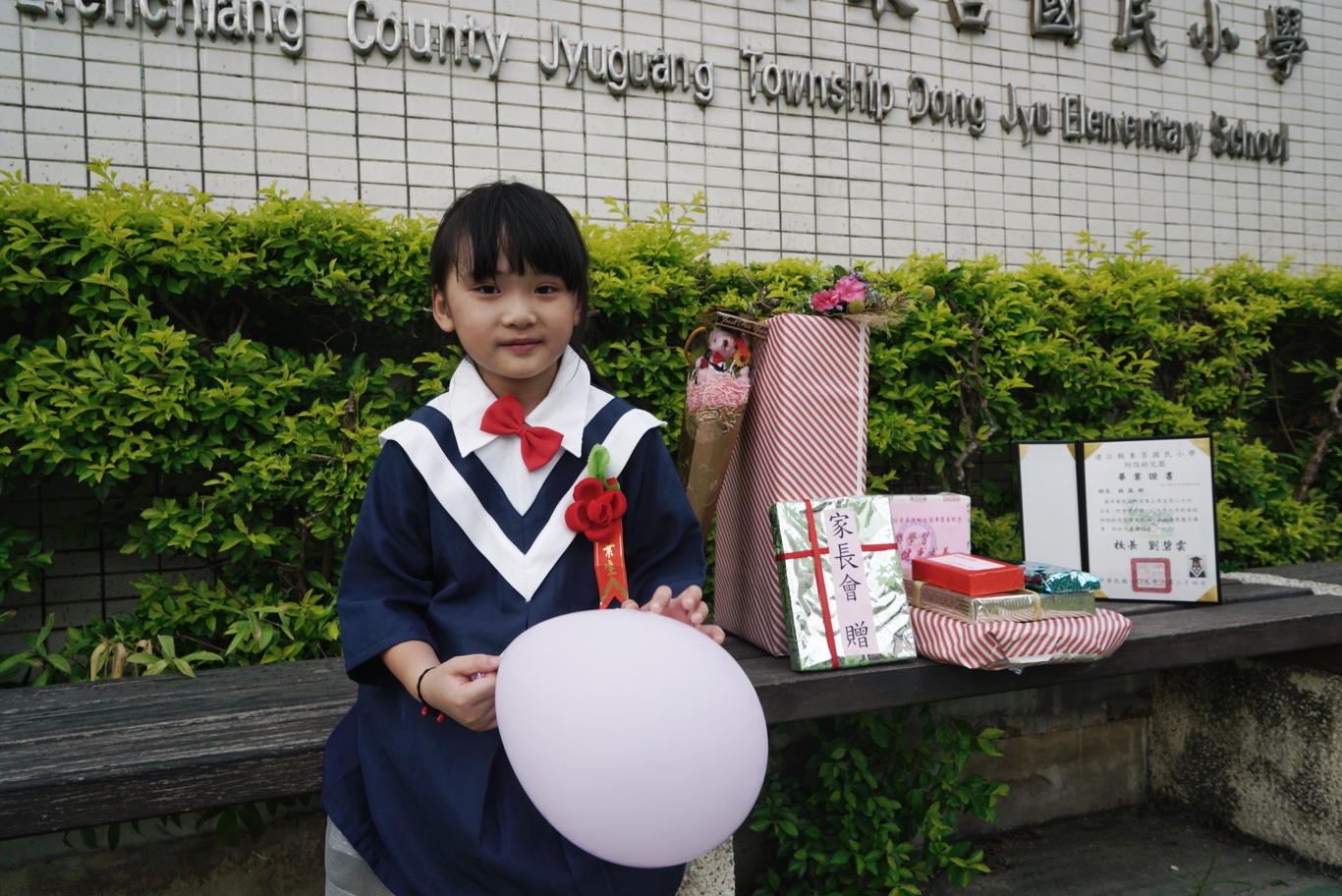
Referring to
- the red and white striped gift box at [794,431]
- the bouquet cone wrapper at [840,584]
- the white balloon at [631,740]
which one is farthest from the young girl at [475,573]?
the red and white striped gift box at [794,431]

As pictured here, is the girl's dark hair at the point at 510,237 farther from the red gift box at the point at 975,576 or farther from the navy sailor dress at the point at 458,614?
the red gift box at the point at 975,576

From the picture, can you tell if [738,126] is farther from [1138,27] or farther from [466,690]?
[466,690]

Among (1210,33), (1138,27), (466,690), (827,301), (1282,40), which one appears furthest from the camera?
(1282,40)

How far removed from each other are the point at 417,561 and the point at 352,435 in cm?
100

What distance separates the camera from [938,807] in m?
Result: 2.28

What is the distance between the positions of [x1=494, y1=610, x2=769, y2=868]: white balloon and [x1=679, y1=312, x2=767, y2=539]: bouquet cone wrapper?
0.95 meters

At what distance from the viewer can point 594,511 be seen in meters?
1.26

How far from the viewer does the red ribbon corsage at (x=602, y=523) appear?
4.16 ft

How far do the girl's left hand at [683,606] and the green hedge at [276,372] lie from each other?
3.82 feet

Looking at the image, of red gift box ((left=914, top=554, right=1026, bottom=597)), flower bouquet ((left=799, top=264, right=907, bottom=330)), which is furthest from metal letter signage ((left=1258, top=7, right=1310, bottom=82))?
red gift box ((left=914, top=554, right=1026, bottom=597))

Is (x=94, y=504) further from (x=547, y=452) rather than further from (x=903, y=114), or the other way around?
(x=903, y=114)

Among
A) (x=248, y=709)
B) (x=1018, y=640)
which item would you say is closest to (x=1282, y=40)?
(x=1018, y=640)

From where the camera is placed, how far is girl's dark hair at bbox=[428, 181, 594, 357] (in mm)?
1244

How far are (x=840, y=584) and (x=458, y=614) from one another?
3.11ft
